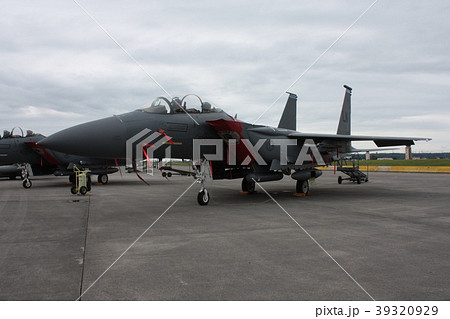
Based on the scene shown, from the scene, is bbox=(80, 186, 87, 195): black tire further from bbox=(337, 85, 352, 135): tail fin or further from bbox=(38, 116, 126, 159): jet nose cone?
bbox=(337, 85, 352, 135): tail fin

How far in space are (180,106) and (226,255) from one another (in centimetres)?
555

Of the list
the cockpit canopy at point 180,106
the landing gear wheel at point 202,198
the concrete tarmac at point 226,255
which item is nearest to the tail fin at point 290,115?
the cockpit canopy at point 180,106

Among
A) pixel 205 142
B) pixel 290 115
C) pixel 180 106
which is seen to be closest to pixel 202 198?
pixel 205 142

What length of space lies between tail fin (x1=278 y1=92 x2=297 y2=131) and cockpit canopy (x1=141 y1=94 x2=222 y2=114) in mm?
6820

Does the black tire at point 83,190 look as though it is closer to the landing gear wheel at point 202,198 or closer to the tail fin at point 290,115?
the landing gear wheel at point 202,198

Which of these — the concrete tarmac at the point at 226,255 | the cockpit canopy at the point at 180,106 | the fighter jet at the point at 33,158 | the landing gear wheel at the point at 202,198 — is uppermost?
the cockpit canopy at the point at 180,106

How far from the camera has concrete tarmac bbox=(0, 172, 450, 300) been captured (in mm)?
3363

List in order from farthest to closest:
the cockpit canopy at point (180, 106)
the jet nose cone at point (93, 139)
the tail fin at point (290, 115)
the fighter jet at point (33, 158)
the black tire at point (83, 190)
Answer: the fighter jet at point (33, 158), the tail fin at point (290, 115), the black tire at point (83, 190), the cockpit canopy at point (180, 106), the jet nose cone at point (93, 139)

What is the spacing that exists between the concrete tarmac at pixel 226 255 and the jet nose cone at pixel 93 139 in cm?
153

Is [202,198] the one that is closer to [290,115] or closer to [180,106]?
[180,106]

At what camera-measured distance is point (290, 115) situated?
1648 centimetres

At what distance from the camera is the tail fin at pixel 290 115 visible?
16344 millimetres

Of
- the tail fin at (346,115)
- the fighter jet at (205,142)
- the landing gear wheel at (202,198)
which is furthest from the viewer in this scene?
the tail fin at (346,115)

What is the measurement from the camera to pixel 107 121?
26.2ft
